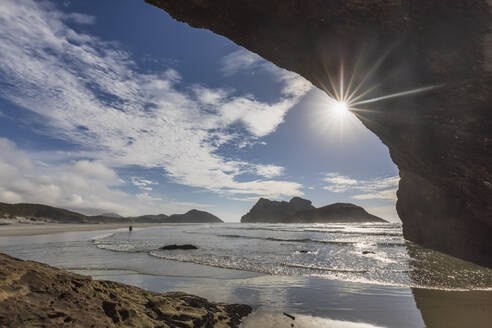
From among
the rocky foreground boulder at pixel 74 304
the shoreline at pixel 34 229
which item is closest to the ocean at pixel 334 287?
the rocky foreground boulder at pixel 74 304

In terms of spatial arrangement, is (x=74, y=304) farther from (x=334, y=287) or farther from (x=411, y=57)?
(x=411, y=57)

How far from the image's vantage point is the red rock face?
8828 millimetres

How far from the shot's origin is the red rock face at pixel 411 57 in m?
8.83

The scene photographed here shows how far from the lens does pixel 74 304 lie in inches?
109

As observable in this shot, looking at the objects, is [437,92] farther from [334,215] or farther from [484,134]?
[334,215]

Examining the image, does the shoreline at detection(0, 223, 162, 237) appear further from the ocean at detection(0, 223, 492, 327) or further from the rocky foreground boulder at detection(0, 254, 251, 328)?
the rocky foreground boulder at detection(0, 254, 251, 328)

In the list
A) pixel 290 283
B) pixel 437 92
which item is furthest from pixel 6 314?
pixel 437 92

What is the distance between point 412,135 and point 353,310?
10.2 metres

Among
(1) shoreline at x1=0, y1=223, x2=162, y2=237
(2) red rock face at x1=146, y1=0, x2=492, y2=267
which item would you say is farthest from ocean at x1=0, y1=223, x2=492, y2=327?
(1) shoreline at x1=0, y1=223, x2=162, y2=237

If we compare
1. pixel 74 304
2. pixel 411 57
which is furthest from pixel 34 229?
pixel 411 57

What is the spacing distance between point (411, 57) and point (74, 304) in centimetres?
1355

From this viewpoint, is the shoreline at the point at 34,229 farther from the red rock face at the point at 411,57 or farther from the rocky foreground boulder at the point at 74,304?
the red rock face at the point at 411,57

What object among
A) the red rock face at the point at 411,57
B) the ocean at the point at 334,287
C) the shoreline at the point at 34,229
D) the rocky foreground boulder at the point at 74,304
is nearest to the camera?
the rocky foreground boulder at the point at 74,304

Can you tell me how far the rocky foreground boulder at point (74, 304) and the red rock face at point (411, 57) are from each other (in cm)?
1145
